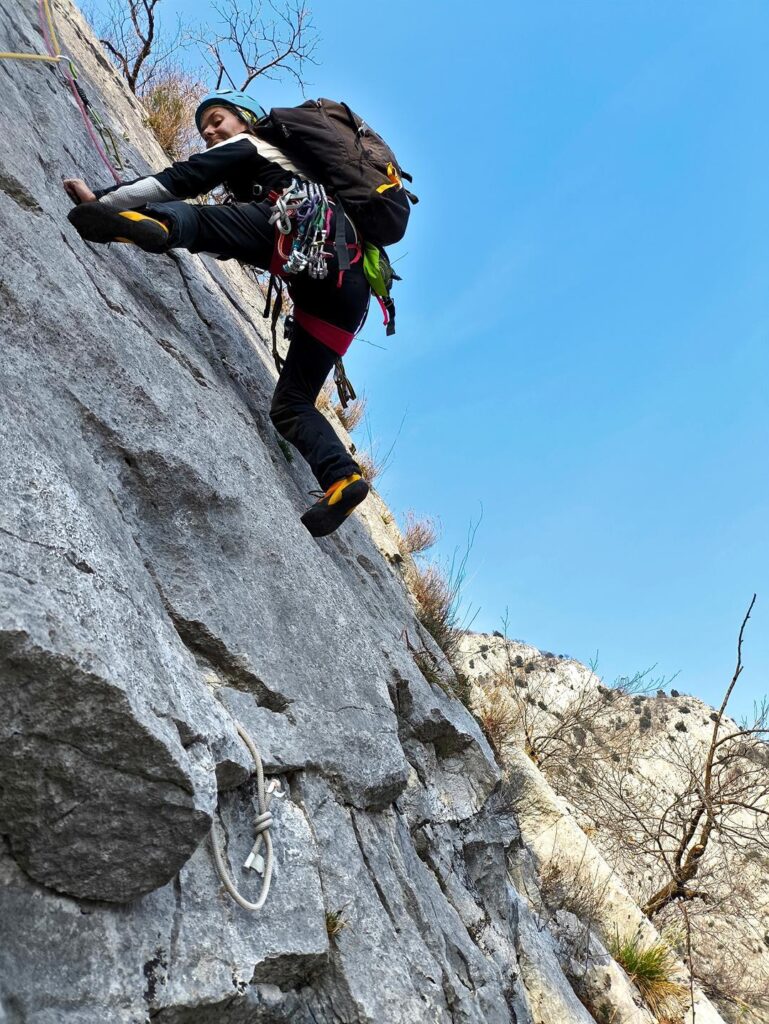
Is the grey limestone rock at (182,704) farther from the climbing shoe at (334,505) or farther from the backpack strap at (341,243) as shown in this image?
the backpack strap at (341,243)

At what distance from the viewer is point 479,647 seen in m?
17.2

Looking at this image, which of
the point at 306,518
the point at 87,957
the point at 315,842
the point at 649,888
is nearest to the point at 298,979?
the point at 315,842

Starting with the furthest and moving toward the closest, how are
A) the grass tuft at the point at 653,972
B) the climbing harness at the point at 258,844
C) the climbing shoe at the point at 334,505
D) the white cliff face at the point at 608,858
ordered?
1. the white cliff face at the point at 608,858
2. the grass tuft at the point at 653,972
3. the climbing shoe at the point at 334,505
4. the climbing harness at the point at 258,844

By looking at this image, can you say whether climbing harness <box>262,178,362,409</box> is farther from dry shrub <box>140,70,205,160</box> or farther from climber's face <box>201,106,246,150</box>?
dry shrub <box>140,70,205,160</box>

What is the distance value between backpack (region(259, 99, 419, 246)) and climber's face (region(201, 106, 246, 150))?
131 mm

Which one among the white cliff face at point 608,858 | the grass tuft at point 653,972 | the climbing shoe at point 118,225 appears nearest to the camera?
the climbing shoe at point 118,225

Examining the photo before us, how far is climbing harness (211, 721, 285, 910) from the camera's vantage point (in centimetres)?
221

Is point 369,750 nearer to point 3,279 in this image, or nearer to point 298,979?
point 298,979

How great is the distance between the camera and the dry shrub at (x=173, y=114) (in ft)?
25.1

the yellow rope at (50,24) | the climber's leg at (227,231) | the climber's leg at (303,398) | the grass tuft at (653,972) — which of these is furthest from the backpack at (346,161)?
the grass tuft at (653,972)

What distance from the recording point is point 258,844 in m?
2.41

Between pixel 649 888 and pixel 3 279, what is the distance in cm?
857

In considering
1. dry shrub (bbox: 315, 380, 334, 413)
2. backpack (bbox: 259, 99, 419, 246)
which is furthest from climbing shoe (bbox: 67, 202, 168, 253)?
dry shrub (bbox: 315, 380, 334, 413)

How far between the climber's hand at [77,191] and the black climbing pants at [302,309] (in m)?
0.34
